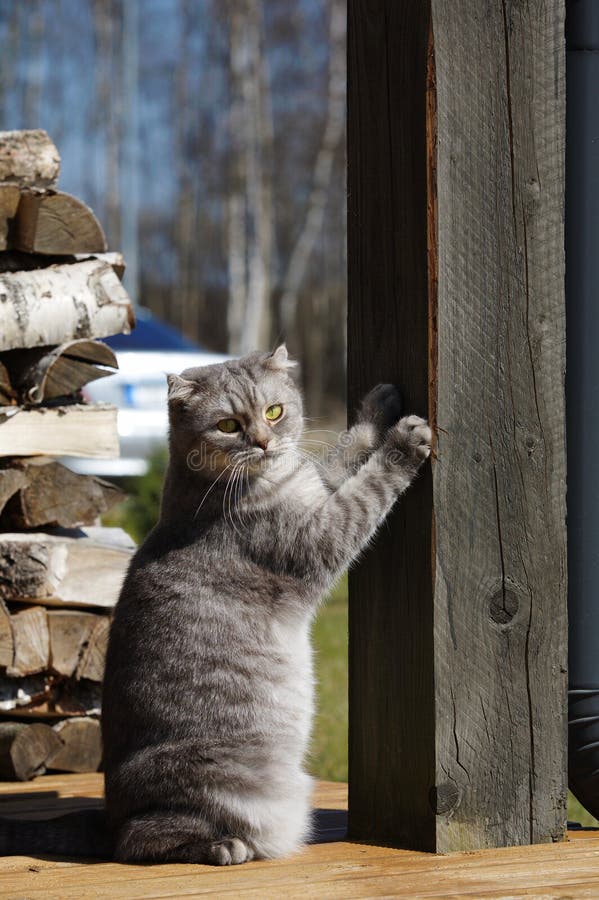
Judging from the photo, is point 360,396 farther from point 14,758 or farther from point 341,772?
point 341,772

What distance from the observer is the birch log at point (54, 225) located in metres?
3.94

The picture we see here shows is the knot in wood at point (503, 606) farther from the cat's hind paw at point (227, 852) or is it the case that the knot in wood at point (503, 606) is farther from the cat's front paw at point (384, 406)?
the cat's hind paw at point (227, 852)

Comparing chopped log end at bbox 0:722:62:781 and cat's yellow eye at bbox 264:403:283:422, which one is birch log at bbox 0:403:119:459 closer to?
chopped log end at bbox 0:722:62:781

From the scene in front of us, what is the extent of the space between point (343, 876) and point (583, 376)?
4.38 feet

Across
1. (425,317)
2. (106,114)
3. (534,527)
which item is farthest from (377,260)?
(106,114)

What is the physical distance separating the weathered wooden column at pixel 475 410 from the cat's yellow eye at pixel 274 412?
0.43 m

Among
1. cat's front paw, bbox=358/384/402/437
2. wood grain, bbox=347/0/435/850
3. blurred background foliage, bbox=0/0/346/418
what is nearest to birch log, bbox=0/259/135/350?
wood grain, bbox=347/0/435/850

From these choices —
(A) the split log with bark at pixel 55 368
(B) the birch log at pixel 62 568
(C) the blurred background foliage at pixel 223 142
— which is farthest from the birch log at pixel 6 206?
(C) the blurred background foliage at pixel 223 142

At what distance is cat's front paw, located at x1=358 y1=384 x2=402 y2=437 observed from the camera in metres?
2.66

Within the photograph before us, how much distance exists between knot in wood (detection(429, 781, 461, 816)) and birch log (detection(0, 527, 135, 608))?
1788mm

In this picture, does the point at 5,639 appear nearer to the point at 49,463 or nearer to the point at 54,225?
the point at 49,463

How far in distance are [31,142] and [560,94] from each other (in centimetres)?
215

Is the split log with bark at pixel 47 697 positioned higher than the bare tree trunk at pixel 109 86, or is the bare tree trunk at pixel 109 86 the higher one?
the bare tree trunk at pixel 109 86

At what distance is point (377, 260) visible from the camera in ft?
8.80
